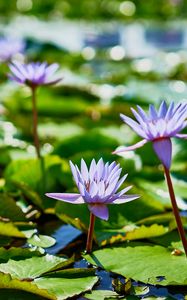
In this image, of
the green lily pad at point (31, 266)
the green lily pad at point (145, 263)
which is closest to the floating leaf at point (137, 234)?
the green lily pad at point (145, 263)

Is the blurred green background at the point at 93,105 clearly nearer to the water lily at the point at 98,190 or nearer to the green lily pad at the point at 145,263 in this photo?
the green lily pad at the point at 145,263

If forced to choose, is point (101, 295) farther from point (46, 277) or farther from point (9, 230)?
point (9, 230)

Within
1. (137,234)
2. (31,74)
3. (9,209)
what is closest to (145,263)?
(137,234)

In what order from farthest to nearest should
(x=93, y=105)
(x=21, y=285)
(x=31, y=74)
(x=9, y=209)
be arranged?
1. (x=93, y=105)
2. (x=31, y=74)
3. (x=9, y=209)
4. (x=21, y=285)

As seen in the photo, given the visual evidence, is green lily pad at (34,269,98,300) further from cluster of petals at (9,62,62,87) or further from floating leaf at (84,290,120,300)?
cluster of petals at (9,62,62,87)

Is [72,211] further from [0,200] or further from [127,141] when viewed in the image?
[127,141]

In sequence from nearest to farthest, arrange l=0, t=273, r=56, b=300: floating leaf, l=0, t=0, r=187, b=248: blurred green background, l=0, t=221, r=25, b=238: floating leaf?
l=0, t=273, r=56, b=300: floating leaf → l=0, t=221, r=25, b=238: floating leaf → l=0, t=0, r=187, b=248: blurred green background

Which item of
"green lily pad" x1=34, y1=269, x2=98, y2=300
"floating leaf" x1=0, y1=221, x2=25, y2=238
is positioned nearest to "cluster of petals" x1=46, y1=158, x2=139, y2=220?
"green lily pad" x1=34, y1=269, x2=98, y2=300
